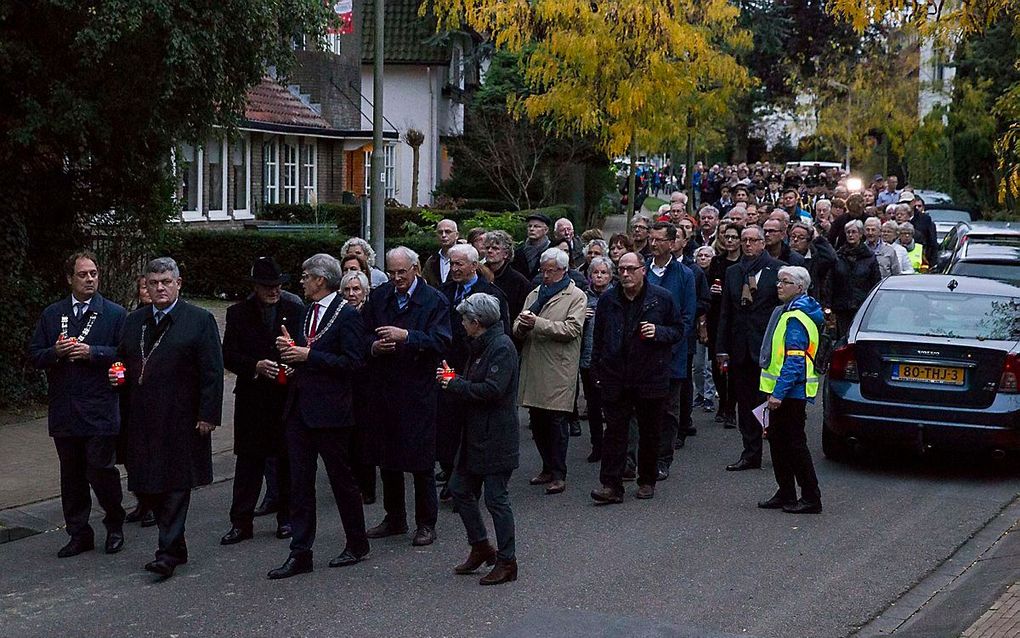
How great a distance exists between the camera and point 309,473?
8156 millimetres

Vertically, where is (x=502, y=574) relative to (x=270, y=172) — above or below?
below

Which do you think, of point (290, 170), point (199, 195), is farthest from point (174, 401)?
point (290, 170)

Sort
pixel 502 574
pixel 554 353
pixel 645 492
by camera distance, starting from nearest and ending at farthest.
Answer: pixel 502 574
pixel 645 492
pixel 554 353

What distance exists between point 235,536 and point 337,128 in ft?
89.0

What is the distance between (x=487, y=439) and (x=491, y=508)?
1.32 ft

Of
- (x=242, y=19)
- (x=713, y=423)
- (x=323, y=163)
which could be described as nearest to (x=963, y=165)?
(x=323, y=163)

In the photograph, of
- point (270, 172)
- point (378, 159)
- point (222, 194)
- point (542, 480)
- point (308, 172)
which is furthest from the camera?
point (308, 172)

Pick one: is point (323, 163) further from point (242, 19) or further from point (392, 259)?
point (392, 259)

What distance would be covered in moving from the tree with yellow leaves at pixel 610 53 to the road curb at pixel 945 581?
37.6 ft

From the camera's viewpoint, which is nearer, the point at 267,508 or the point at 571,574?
the point at 571,574

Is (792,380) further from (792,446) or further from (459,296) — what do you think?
(459,296)

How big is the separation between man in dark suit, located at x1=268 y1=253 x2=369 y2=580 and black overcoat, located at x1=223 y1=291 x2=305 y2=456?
663 mm

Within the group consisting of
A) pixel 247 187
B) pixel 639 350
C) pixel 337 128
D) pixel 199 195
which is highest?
pixel 337 128

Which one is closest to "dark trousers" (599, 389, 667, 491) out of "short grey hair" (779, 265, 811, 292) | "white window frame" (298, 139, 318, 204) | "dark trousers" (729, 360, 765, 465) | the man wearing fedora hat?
"short grey hair" (779, 265, 811, 292)
